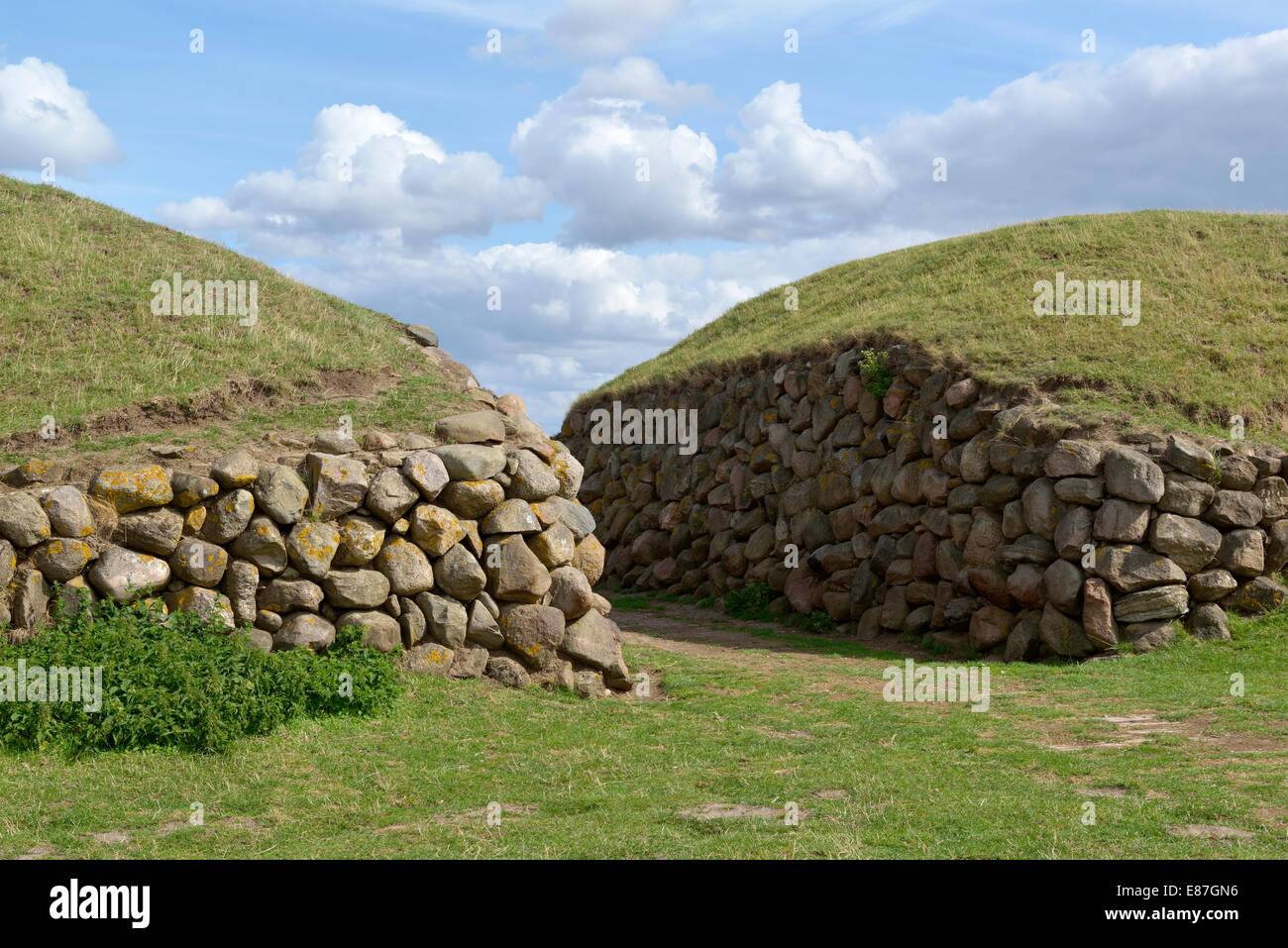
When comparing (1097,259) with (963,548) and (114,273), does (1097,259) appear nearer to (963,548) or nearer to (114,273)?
(963,548)

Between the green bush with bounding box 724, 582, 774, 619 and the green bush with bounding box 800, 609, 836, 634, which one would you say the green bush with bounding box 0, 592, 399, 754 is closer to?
the green bush with bounding box 800, 609, 836, 634

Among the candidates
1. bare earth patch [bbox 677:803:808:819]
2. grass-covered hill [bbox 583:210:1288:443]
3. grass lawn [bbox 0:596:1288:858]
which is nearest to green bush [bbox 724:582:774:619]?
Answer: grass-covered hill [bbox 583:210:1288:443]

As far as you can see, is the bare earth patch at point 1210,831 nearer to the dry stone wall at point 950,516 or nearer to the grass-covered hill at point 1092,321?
the dry stone wall at point 950,516

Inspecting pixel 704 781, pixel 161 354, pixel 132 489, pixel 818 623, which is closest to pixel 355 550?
pixel 132 489

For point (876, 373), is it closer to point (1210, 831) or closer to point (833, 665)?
point (833, 665)

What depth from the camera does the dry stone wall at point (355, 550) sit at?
859 centimetres

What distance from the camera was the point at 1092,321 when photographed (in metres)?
16.2

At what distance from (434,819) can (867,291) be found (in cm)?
1631

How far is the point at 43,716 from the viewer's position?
7.32m

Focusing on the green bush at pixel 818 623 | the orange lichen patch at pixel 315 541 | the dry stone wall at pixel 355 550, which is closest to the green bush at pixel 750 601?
the green bush at pixel 818 623

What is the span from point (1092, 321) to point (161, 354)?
42.2ft

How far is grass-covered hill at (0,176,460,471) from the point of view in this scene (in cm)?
1063

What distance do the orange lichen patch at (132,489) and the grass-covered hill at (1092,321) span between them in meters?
10.6
